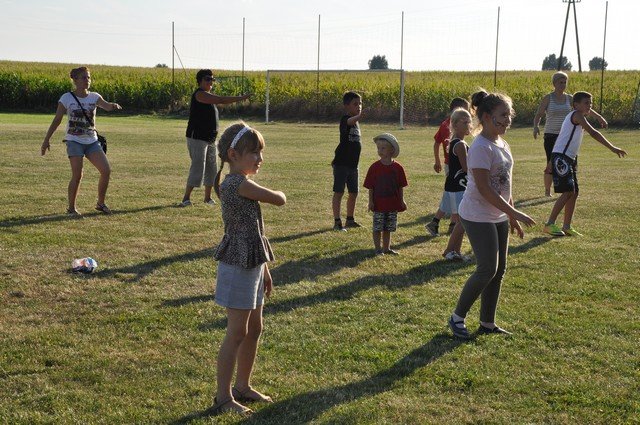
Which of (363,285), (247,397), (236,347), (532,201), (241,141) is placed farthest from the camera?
(532,201)

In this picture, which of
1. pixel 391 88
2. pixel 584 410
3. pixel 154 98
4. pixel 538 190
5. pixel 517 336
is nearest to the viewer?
pixel 584 410

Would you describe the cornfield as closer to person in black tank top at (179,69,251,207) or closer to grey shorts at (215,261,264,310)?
person in black tank top at (179,69,251,207)

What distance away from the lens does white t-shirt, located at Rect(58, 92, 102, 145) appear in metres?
11.0

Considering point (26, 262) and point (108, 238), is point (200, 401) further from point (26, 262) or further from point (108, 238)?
point (108, 238)

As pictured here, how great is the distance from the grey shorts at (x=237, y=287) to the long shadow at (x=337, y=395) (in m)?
0.65

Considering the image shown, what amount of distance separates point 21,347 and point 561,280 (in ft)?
16.2

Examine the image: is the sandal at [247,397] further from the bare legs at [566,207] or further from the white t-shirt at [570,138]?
the white t-shirt at [570,138]

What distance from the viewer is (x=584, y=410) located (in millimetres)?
4781

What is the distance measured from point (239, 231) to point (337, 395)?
3.97ft

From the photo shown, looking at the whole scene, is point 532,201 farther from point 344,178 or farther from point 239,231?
point 239,231

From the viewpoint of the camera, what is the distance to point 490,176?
5973 millimetres

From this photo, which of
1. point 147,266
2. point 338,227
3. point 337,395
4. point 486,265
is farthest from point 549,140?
point 337,395

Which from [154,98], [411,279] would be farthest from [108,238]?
[154,98]

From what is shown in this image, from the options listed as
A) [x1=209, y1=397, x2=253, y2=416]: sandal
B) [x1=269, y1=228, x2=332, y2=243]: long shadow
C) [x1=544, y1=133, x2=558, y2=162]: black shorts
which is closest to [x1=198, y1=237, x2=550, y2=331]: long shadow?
[x1=209, y1=397, x2=253, y2=416]: sandal
